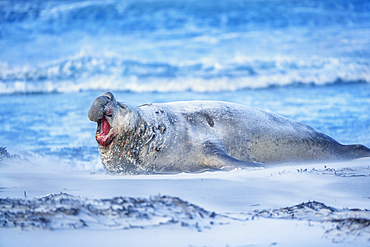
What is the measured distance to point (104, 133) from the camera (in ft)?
14.2

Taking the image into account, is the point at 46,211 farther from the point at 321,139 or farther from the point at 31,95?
the point at 31,95

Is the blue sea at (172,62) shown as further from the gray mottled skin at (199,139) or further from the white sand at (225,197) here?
the white sand at (225,197)

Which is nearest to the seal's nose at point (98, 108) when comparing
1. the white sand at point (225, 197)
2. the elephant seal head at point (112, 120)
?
the elephant seal head at point (112, 120)

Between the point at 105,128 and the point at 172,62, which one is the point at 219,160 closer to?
the point at 105,128

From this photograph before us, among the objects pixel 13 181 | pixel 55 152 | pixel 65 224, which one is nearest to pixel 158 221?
pixel 65 224

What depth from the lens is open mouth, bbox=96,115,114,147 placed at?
4320mm

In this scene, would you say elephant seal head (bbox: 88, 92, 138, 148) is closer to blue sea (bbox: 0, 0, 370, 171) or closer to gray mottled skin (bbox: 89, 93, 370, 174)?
gray mottled skin (bbox: 89, 93, 370, 174)

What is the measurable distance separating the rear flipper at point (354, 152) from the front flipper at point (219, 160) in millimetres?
1577

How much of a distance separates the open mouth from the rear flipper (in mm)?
2844

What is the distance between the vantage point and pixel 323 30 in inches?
787

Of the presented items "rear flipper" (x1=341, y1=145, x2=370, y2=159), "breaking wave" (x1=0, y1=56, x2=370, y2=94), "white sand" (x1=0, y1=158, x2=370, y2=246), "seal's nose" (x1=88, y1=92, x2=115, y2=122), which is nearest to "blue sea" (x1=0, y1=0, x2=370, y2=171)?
"breaking wave" (x1=0, y1=56, x2=370, y2=94)

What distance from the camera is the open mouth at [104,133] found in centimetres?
432

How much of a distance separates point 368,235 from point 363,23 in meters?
20.3

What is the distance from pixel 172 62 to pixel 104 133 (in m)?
12.8
